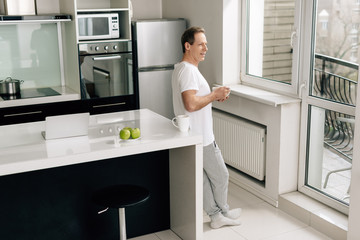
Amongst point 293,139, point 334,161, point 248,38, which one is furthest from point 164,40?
point 334,161

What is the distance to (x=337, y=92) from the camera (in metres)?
3.90

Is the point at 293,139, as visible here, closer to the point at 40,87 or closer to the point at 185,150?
the point at 185,150

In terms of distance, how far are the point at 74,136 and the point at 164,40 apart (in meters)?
2.43

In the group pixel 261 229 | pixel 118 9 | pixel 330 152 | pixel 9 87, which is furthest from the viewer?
pixel 118 9

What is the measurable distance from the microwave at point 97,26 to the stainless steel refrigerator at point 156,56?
249 mm

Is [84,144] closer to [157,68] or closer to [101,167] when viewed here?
[101,167]

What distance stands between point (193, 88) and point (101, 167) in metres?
0.87

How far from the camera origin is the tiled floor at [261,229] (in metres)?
3.83

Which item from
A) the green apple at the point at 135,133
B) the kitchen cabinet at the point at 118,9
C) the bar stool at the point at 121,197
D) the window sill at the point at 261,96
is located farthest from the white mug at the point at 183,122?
the kitchen cabinet at the point at 118,9

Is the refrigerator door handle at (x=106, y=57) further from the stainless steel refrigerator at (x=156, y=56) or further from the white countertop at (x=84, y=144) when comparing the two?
the white countertop at (x=84, y=144)

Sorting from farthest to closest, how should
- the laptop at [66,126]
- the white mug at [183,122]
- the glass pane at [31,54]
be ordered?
1. the glass pane at [31,54]
2. the white mug at [183,122]
3. the laptop at [66,126]

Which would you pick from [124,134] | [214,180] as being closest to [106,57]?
[214,180]

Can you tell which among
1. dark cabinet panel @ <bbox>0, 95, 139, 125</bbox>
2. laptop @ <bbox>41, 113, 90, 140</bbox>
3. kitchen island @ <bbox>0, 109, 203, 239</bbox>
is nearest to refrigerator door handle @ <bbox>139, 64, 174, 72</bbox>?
dark cabinet panel @ <bbox>0, 95, 139, 125</bbox>

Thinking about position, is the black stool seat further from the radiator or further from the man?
the radiator
